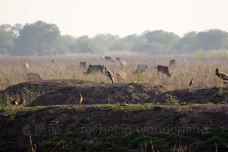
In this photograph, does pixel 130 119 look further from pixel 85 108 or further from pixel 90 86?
pixel 90 86

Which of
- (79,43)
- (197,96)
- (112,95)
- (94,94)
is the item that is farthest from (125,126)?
(79,43)

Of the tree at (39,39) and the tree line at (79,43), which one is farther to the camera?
the tree at (39,39)

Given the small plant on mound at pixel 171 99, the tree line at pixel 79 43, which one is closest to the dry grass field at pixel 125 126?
the small plant on mound at pixel 171 99

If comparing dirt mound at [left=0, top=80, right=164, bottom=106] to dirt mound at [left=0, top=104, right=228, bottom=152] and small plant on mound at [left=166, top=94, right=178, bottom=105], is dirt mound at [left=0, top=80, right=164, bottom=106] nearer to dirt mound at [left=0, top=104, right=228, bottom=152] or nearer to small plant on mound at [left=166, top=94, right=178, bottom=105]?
small plant on mound at [left=166, top=94, right=178, bottom=105]

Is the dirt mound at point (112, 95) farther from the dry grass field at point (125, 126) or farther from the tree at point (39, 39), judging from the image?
the tree at point (39, 39)

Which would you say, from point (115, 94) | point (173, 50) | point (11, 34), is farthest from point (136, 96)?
point (11, 34)

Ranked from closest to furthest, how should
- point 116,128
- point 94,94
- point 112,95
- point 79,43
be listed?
point 116,128
point 112,95
point 94,94
point 79,43

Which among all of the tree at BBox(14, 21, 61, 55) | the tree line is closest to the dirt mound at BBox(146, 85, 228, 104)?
the tree line

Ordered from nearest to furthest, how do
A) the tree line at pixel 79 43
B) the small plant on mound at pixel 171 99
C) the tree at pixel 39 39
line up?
the small plant on mound at pixel 171 99 < the tree line at pixel 79 43 < the tree at pixel 39 39

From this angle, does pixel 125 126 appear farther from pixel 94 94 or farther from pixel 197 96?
pixel 94 94

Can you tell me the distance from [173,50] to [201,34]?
17.6ft

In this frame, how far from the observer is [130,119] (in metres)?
10.8

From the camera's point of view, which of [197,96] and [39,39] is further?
[39,39]

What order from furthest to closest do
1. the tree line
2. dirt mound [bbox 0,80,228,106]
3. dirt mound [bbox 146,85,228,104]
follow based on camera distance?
1. the tree line
2. dirt mound [bbox 0,80,228,106]
3. dirt mound [bbox 146,85,228,104]
